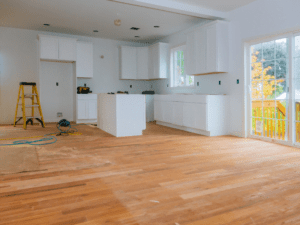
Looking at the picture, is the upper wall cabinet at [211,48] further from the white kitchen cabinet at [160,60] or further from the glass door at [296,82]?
the white kitchen cabinet at [160,60]

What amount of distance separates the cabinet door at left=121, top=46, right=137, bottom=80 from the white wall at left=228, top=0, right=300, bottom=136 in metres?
3.66

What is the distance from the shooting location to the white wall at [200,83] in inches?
215

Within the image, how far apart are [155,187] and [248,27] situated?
3937 mm

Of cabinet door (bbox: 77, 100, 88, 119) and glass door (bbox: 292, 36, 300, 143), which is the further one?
cabinet door (bbox: 77, 100, 88, 119)

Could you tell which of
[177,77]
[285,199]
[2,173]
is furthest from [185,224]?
[177,77]

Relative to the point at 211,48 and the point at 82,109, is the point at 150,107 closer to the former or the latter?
the point at 82,109

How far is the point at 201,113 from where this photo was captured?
16.6ft

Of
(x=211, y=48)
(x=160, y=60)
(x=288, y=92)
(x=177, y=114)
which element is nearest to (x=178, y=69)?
(x=160, y=60)

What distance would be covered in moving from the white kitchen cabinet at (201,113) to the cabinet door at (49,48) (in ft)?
11.9

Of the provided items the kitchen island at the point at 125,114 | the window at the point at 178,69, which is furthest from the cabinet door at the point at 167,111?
the kitchen island at the point at 125,114

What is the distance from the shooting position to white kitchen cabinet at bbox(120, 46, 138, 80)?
7.92 metres

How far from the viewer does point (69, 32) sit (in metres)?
7.16

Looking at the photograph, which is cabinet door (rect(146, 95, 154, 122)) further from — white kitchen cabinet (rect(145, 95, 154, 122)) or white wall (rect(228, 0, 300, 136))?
white wall (rect(228, 0, 300, 136))

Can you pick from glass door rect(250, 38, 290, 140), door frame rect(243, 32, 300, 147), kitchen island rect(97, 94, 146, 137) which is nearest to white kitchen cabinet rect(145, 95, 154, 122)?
kitchen island rect(97, 94, 146, 137)
